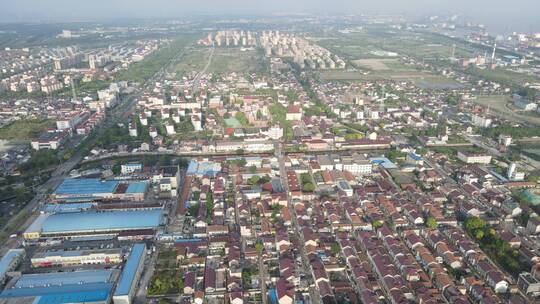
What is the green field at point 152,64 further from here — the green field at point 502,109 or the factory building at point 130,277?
the green field at point 502,109

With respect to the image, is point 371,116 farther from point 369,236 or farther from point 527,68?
point 527,68

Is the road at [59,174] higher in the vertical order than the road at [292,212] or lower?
higher

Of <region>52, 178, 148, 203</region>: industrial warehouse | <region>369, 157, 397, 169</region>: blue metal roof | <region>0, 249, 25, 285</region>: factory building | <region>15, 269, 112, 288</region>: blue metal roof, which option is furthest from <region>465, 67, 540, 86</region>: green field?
<region>0, 249, 25, 285</region>: factory building

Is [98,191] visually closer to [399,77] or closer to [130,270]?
[130,270]

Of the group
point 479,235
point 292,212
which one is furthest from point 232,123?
point 479,235

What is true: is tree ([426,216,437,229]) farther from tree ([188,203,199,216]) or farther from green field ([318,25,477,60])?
green field ([318,25,477,60])

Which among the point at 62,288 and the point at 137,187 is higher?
the point at 137,187

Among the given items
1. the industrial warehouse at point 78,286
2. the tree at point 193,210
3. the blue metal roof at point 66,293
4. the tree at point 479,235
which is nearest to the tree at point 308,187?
the tree at point 193,210

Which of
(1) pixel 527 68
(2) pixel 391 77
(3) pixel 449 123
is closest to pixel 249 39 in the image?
(2) pixel 391 77
